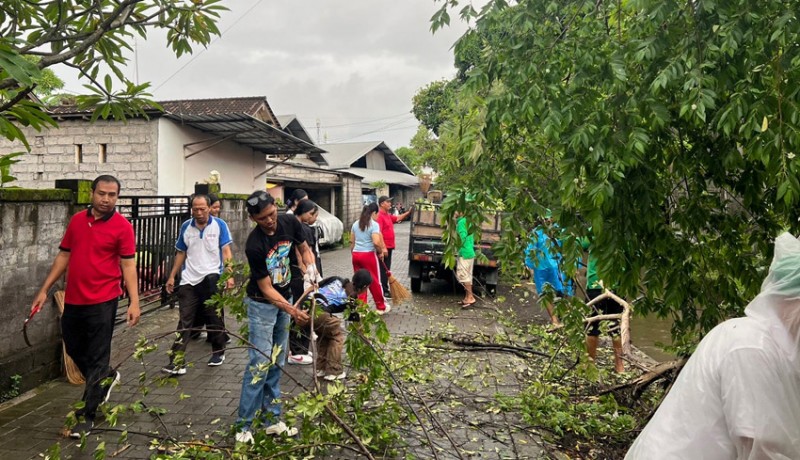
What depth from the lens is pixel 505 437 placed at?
3.94 meters

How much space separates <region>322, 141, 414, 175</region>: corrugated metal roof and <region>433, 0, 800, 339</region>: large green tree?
95.7ft

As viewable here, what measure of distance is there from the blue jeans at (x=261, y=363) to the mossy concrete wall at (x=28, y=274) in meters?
2.36

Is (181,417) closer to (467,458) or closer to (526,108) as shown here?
(467,458)

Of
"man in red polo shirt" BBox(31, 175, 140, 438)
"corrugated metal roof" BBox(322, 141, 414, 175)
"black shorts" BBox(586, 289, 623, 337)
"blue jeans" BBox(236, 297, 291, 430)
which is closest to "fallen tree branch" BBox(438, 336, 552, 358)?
"black shorts" BBox(586, 289, 623, 337)

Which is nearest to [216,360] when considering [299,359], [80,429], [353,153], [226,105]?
[299,359]

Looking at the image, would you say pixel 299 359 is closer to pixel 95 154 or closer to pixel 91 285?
pixel 91 285

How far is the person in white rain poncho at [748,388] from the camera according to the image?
5.04ft

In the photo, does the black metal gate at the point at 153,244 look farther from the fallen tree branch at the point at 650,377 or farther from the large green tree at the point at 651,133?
the fallen tree branch at the point at 650,377

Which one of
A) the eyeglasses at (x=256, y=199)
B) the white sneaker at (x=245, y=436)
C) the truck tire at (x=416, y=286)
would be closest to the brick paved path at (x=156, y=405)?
the white sneaker at (x=245, y=436)

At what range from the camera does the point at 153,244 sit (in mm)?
7402

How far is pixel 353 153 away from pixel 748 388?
34.4 meters

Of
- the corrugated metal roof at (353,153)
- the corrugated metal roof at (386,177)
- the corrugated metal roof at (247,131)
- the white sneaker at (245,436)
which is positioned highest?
the corrugated metal roof at (353,153)

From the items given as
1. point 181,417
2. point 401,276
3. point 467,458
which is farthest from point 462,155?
point 401,276

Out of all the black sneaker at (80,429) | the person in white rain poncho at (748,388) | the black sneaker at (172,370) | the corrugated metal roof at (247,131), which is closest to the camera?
the person in white rain poncho at (748,388)
